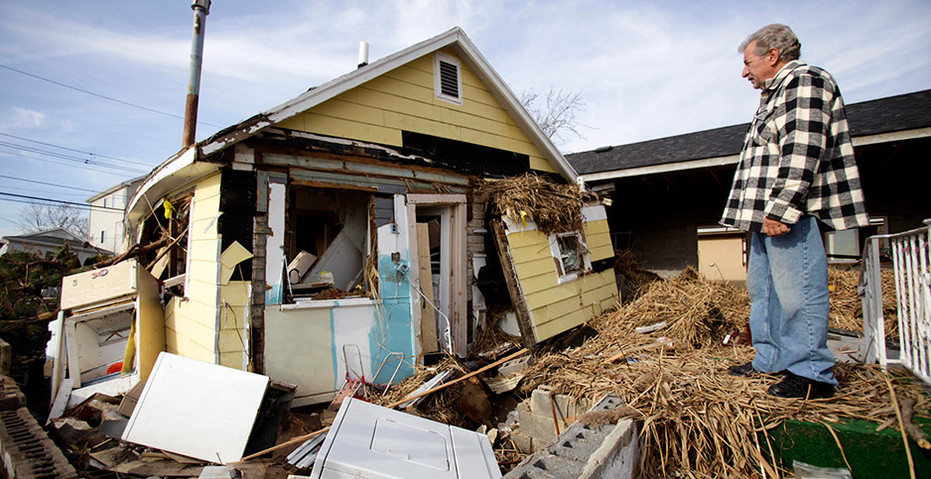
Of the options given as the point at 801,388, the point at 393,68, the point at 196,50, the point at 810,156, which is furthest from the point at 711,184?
the point at 196,50

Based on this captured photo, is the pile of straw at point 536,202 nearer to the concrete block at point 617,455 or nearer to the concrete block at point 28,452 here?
the concrete block at point 617,455

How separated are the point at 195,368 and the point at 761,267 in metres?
4.83

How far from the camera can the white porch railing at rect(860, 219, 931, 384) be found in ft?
8.32

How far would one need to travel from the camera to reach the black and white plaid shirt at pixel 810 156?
8.05 ft

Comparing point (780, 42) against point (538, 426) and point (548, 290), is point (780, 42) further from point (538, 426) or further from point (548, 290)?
point (548, 290)

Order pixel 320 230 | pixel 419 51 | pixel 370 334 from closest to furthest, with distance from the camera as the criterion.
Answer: pixel 370 334
pixel 419 51
pixel 320 230

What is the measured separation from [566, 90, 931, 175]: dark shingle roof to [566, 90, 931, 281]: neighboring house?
2cm

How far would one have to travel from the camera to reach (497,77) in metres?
6.89

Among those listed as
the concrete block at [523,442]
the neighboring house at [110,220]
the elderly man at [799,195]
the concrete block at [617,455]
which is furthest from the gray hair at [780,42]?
the neighboring house at [110,220]

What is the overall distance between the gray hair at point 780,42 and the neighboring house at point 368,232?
3785 millimetres

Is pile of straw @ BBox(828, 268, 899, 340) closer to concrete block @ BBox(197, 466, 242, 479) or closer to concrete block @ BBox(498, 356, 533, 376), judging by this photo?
concrete block @ BBox(498, 356, 533, 376)

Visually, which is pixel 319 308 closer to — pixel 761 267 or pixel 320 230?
pixel 761 267

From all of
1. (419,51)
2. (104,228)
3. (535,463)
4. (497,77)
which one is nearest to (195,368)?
(535,463)

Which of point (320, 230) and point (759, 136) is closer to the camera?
point (759, 136)
